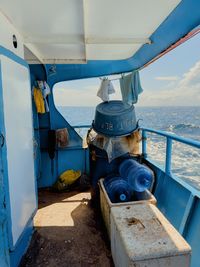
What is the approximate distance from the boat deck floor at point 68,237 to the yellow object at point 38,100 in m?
1.49

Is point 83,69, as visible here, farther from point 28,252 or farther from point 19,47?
point 28,252

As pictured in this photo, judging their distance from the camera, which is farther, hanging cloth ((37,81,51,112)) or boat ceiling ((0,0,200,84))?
hanging cloth ((37,81,51,112))

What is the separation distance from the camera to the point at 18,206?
1.96 meters

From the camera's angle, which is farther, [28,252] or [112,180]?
[112,180]

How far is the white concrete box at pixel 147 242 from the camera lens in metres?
1.42

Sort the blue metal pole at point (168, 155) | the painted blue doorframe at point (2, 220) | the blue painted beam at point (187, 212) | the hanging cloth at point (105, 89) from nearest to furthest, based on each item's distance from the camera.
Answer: the painted blue doorframe at point (2, 220) → the blue painted beam at point (187, 212) → the blue metal pole at point (168, 155) → the hanging cloth at point (105, 89)

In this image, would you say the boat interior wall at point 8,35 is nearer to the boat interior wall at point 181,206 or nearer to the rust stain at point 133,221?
the rust stain at point 133,221

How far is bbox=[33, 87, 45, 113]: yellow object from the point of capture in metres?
3.63

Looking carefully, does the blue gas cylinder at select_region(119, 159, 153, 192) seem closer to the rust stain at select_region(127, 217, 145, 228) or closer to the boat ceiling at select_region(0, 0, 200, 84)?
the rust stain at select_region(127, 217, 145, 228)

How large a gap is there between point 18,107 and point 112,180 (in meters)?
1.30

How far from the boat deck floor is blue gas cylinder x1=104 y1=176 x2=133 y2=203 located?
1.56ft

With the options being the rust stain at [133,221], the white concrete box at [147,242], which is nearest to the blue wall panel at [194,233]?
the white concrete box at [147,242]

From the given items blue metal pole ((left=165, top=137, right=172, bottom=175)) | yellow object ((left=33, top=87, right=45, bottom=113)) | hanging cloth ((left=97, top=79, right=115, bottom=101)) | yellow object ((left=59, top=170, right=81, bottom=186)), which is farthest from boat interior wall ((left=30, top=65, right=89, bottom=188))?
blue metal pole ((left=165, top=137, right=172, bottom=175))

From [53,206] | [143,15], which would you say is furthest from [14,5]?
[53,206]
